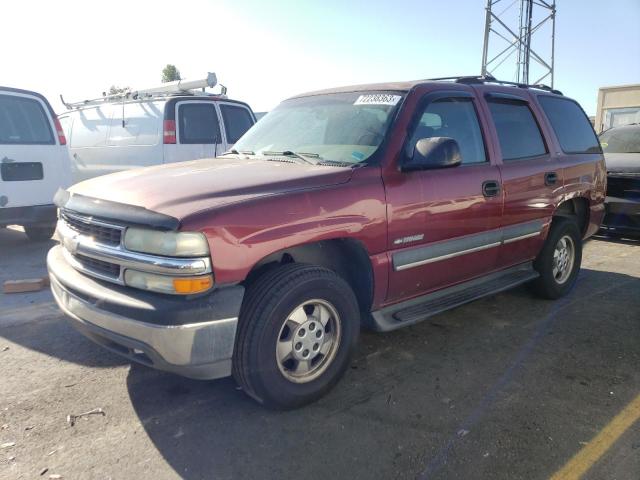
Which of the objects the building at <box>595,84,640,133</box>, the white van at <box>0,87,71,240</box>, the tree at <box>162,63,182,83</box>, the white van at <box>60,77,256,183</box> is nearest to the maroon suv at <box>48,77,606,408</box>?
the white van at <box>0,87,71,240</box>

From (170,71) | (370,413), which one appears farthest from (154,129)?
(170,71)

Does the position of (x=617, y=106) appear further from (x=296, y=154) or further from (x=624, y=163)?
(x=296, y=154)

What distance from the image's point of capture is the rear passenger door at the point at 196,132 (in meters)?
7.36

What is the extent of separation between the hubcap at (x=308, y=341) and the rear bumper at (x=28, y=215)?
4610 mm

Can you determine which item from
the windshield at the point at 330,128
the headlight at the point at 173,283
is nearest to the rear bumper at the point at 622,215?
the windshield at the point at 330,128

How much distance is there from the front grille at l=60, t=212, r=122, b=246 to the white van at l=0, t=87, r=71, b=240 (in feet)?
11.5

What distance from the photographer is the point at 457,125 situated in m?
3.81

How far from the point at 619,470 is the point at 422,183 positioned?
6.27ft

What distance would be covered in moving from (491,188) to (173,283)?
8.36ft

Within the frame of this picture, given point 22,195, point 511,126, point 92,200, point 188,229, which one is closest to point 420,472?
point 188,229

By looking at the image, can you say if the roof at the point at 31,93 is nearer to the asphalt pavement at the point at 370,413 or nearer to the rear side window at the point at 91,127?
the rear side window at the point at 91,127

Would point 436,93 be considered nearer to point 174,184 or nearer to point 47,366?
point 174,184

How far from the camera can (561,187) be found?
181 inches

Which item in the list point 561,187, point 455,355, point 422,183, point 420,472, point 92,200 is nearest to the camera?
point 420,472
